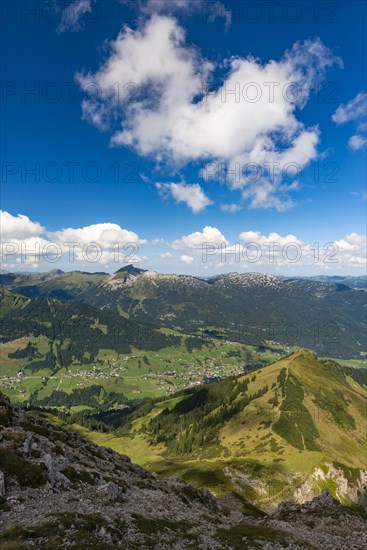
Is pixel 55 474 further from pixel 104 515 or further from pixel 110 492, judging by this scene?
pixel 104 515

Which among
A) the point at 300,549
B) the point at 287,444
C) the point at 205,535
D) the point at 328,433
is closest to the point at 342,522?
the point at 300,549

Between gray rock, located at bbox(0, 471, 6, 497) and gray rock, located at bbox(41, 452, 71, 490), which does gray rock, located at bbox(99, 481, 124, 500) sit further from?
gray rock, located at bbox(0, 471, 6, 497)

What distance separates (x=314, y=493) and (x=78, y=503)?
11920cm

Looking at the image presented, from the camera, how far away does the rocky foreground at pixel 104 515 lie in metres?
32.0

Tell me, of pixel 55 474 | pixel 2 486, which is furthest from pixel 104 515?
pixel 2 486

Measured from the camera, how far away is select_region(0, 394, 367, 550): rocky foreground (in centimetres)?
3203

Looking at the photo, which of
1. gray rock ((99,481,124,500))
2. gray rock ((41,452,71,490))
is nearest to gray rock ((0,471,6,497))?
gray rock ((41,452,71,490))

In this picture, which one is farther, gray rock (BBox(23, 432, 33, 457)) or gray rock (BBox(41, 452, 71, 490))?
gray rock (BBox(23, 432, 33, 457))

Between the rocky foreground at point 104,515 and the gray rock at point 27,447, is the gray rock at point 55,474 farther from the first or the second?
the gray rock at point 27,447

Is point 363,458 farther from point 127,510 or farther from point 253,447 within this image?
point 127,510

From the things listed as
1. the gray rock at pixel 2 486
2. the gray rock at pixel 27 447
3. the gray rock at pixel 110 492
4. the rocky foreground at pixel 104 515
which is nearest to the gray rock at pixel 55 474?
the rocky foreground at pixel 104 515

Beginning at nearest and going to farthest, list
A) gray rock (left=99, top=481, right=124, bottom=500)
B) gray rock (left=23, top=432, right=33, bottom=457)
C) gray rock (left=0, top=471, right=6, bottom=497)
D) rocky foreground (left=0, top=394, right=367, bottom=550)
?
rocky foreground (left=0, top=394, right=367, bottom=550) → gray rock (left=0, top=471, right=6, bottom=497) → gray rock (left=99, top=481, right=124, bottom=500) → gray rock (left=23, top=432, right=33, bottom=457)

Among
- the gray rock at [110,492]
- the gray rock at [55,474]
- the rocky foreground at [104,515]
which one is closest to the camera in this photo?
the rocky foreground at [104,515]

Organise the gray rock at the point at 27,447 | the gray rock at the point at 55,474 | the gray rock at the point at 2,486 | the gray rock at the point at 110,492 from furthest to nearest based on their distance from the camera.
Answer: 1. the gray rock at the point at 27,447
2. the gray rock at the point at 110,492
3. the gray rock at the point at 55,474
4. the gray rock at the point at 2,486
